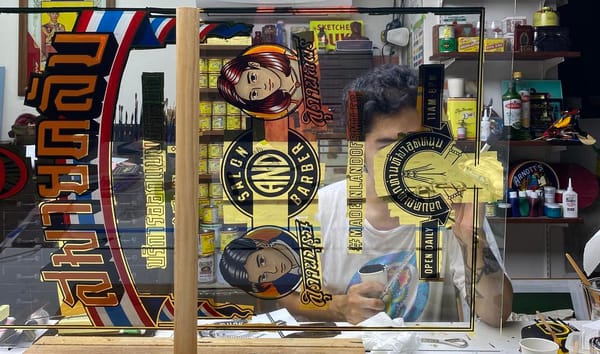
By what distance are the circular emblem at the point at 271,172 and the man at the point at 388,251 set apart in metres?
0.04

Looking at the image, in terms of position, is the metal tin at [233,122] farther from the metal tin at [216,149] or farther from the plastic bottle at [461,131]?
the plastic bottle at [461,131]

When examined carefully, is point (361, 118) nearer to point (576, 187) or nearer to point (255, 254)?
point (255, 254)

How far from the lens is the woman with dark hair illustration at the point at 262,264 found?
0.82 m

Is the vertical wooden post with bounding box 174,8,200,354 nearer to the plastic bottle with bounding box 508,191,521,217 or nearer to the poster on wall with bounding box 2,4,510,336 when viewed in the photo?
the poster on wall with bounding box 2,4,510,336

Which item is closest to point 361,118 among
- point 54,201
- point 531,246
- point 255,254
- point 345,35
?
point 345,35

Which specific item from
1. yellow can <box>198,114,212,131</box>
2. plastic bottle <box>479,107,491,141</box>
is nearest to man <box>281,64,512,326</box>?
plastic bottle <box>479,107,491,141</box>

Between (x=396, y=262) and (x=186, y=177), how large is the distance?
1.38ft

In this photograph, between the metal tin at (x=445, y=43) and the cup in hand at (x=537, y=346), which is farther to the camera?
the cup in hand at (x=537, y=346)

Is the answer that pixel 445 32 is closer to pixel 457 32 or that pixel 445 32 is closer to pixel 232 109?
pixel 457 32

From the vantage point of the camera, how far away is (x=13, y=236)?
32.6 inches

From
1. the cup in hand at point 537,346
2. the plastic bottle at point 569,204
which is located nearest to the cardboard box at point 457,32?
the cup in hand at point 537,346

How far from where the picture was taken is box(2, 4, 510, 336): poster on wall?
794mm

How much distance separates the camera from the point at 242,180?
31.7 inches

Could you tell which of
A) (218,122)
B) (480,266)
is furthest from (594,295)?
(218,122)
